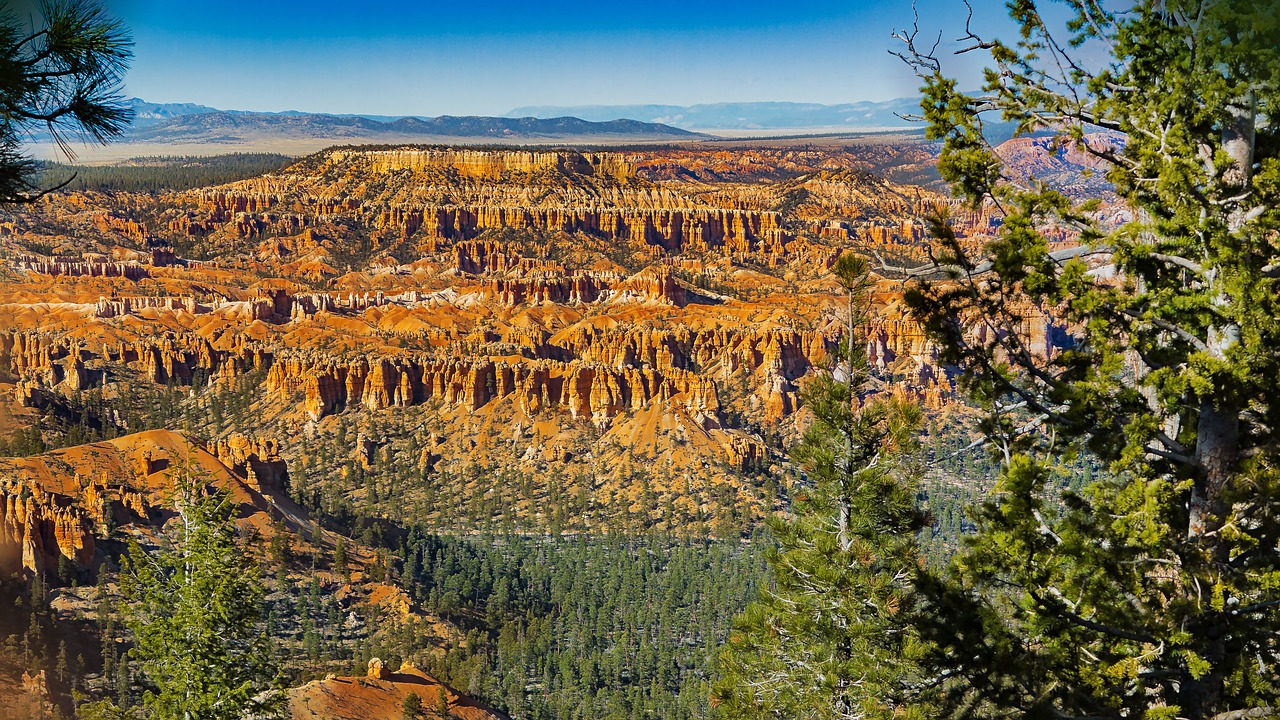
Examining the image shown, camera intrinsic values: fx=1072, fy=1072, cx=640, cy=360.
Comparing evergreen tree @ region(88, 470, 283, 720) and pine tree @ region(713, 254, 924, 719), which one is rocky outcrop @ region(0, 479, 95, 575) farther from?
pine tree @ region(713, 254, 924, 719)

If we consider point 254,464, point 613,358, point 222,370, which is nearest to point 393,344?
point 222,370

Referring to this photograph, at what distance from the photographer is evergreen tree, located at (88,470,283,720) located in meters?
14.5

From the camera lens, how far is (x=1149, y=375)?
7.25 metres

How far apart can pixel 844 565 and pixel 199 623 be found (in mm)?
8669

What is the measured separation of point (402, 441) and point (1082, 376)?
9648cm

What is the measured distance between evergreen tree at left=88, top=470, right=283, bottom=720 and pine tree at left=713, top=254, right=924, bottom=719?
7.05 m

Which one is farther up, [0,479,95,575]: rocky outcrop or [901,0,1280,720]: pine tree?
[901,0,1280,720]: pine tree

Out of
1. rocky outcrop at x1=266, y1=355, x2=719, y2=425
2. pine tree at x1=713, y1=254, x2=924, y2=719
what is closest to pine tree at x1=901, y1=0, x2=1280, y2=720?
pine tree at x1=713, y1=254, x2=924, y2=719

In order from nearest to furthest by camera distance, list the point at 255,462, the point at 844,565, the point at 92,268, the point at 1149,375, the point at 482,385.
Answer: the point at 1149,375, the point at 844,565, the point at 255,462, the point at 482,385, the point at 92,268

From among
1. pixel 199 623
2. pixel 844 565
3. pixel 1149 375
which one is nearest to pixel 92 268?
pixel 199 623

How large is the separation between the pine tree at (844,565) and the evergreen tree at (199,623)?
705cm

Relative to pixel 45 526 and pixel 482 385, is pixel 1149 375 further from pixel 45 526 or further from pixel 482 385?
pixel 482 385

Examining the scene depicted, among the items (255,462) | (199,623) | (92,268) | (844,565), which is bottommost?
(255,462)

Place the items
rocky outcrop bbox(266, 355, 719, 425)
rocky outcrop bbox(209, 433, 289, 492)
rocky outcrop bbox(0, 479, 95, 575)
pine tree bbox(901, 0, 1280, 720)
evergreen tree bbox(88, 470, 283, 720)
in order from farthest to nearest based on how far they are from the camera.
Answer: rocky outcrop bbox(266, 355, 719, 425) → rocky outcrop bbox(209, 433, 289, 492) → rocky outcrop bbox(0, 479, 95, 575) → evergreen tree bbox(88, 470, 283, 720) → pine tree bbox(901, 0, 1280, 720)
